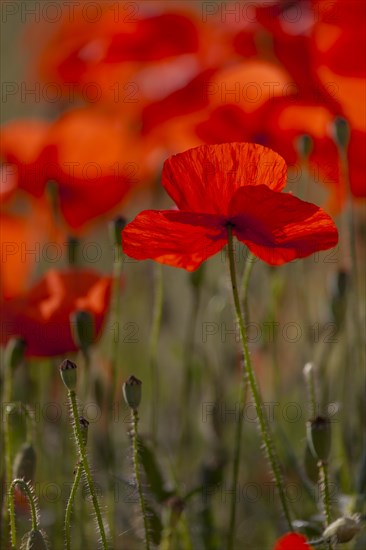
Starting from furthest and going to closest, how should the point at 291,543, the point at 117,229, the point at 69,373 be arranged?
the point at 117,229 < the point at 69,373 < the point at 291,543

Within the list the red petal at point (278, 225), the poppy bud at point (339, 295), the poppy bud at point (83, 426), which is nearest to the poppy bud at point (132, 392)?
the poppy bud at point (83, 426)

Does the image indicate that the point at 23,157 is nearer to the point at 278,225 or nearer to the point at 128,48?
the point at 128,48

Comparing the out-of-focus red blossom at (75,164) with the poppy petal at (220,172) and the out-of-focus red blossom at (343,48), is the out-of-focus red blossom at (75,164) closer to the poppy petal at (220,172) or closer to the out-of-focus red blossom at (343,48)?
the out-of-focus red blossom at (343,48)

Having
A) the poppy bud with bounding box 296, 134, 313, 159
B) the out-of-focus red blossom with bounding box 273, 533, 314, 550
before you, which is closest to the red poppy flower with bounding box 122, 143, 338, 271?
the out-of-focus red blossom with bounding box 273, 533, 314, 550

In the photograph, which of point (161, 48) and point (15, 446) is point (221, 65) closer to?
point (161, 48)

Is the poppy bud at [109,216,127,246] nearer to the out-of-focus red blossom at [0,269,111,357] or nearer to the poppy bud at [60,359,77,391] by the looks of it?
the out-of-focus red blossom at [0,269,111,357]

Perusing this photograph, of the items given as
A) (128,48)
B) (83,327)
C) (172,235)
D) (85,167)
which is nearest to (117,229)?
(83,327)
